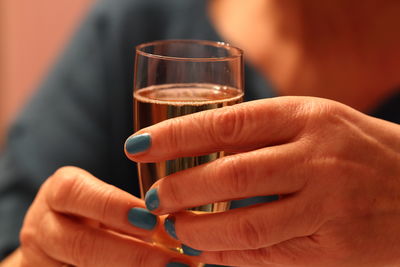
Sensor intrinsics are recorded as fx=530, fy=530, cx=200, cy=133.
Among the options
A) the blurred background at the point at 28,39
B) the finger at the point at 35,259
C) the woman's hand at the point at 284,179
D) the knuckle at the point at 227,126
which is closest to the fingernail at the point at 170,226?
the woman's hand at the point at 284,179

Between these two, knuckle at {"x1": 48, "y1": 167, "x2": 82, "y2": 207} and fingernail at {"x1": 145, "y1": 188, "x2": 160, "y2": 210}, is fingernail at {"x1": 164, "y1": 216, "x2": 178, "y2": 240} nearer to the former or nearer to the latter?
fingernail at {"x1": 145, "y1": 188, "x2": 160, "y2": 210}

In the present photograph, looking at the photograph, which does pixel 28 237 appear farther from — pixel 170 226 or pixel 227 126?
pixel 227 126

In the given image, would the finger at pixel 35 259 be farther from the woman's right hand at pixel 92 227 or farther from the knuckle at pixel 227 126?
the knuckle at pixel 227 126

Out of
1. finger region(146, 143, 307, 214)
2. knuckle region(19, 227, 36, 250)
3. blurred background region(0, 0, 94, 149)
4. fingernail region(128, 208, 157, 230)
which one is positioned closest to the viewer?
finger region(146, 143, 307, 214)

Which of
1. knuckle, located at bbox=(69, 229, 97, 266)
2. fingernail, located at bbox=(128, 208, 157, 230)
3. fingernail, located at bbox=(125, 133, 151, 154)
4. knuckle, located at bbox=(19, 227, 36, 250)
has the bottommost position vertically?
knuckle, located at bbox=(19, 227, 36, 250)

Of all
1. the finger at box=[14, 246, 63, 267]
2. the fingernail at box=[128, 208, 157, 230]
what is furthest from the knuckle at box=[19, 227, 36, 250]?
the fingernail at box=[128, 208, 157, 230]

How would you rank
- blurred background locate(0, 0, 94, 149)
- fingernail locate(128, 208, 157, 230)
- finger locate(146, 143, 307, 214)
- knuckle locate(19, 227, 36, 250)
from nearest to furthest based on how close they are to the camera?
finger locate(146, 143, 307, 214) < fingernail locate(128, 208, 157, 230) < knuckle locate(19, 227, 36, 250) < blurred background locate(0, 0, 94, 149)

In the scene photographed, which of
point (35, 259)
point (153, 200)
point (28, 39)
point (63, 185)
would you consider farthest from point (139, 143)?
point (28, 39)
